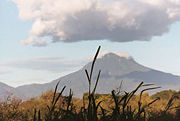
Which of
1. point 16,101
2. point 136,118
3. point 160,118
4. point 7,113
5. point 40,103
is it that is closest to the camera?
point 136,118

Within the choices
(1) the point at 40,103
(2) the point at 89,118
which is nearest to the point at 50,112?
(2) the point at 89,118

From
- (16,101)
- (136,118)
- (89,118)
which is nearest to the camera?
(89,118)

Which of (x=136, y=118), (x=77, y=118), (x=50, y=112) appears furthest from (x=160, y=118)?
(x=50, y=112)

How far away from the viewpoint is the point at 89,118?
3.34m

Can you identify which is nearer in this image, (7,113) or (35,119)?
(35,119)

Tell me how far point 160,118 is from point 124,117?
80 centimetres

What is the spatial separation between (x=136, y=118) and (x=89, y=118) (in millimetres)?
737

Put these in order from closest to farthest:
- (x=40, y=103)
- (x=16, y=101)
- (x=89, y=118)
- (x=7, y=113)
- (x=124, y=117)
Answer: (x=89, y=118), (x=124, y=117), (x=7, y=113), (x=16, y=101), (x=40, y=103)

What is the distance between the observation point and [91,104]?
3445mm

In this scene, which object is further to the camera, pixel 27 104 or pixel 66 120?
pixel 27 104

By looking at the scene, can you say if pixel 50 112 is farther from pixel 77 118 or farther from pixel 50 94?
pixel 50 94

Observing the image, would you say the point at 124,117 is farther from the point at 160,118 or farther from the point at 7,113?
the point at 7,113

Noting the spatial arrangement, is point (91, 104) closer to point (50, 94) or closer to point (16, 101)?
point (16, 101)

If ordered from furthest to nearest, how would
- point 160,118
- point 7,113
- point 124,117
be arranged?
1. point 7,113
2. point 160,118
3. point 124,117
